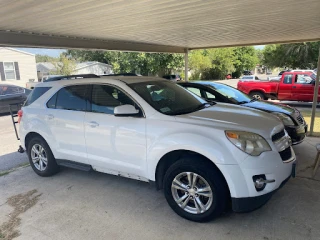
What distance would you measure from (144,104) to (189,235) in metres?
1.70

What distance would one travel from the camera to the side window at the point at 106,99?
12.2 feet

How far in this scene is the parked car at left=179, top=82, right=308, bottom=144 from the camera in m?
5.18

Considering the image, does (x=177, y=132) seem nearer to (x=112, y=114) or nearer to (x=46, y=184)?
(x=112, y=114)

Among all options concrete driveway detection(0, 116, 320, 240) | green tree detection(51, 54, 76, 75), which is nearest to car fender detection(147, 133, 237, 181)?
concrete driveway detection(0, 116, 320, 240)

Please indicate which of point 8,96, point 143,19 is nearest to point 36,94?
point 143,19

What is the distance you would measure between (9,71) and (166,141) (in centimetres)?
2300

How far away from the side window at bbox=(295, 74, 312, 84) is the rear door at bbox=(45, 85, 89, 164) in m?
11.6

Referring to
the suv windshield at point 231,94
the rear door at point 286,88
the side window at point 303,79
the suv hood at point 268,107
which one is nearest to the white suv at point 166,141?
the suv hood at point 268,107

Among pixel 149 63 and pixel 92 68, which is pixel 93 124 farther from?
pixel 92 68

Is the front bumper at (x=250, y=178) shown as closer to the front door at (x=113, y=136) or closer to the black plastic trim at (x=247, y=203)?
the black plastic trim at (x=247, y=203)

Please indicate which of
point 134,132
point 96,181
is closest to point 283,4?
point 134,132

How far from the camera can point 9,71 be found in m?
21.9

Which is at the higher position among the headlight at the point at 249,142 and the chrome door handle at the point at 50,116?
the chrome door handle at the point at 50,116

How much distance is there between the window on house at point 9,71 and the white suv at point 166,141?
65.9 feet
